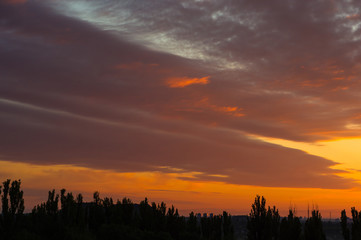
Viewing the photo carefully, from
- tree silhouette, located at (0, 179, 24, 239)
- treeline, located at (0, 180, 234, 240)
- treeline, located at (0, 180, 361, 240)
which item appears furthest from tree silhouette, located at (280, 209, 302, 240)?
tree silhouette, located at (0, 179, 24, 239)

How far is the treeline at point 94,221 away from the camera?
53.4 metres

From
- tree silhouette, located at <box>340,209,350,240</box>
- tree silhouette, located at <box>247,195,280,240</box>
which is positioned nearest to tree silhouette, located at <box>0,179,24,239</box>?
tree silhouette, located at <box>247,195,280,240</box>

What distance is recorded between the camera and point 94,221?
81875 millimetres

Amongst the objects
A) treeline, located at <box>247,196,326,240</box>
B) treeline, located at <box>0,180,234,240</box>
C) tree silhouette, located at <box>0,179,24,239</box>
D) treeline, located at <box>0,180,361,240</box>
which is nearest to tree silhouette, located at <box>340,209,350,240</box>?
treeline, located at <box>0,180,361,240</box>

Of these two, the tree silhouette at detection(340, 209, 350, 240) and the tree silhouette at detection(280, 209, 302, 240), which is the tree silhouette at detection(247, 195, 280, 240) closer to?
the tree silhouette at detection(280, 209, 302, 240)

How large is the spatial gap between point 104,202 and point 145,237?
2925cm

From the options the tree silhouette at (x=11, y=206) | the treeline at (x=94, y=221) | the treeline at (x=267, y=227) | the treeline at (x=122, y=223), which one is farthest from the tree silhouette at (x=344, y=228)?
the tree silhouette at (x=11, y=206)

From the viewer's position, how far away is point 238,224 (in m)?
194

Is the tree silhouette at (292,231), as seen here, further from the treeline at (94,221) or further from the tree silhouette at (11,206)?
the tree silhouette at (11,206)

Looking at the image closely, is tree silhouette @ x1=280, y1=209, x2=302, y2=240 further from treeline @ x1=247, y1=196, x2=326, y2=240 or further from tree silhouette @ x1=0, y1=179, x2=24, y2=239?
tree silhouette @ x1=0, y1=179, x2=24, y2=239

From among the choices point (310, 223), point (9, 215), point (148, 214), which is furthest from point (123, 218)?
point (310, 223)

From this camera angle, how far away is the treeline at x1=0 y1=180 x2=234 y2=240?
175 ft

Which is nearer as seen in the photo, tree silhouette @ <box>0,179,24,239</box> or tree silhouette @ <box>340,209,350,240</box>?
tree silhouette @ <box>0,179,24,239</box>

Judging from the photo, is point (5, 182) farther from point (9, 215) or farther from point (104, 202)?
point (104, 202)
